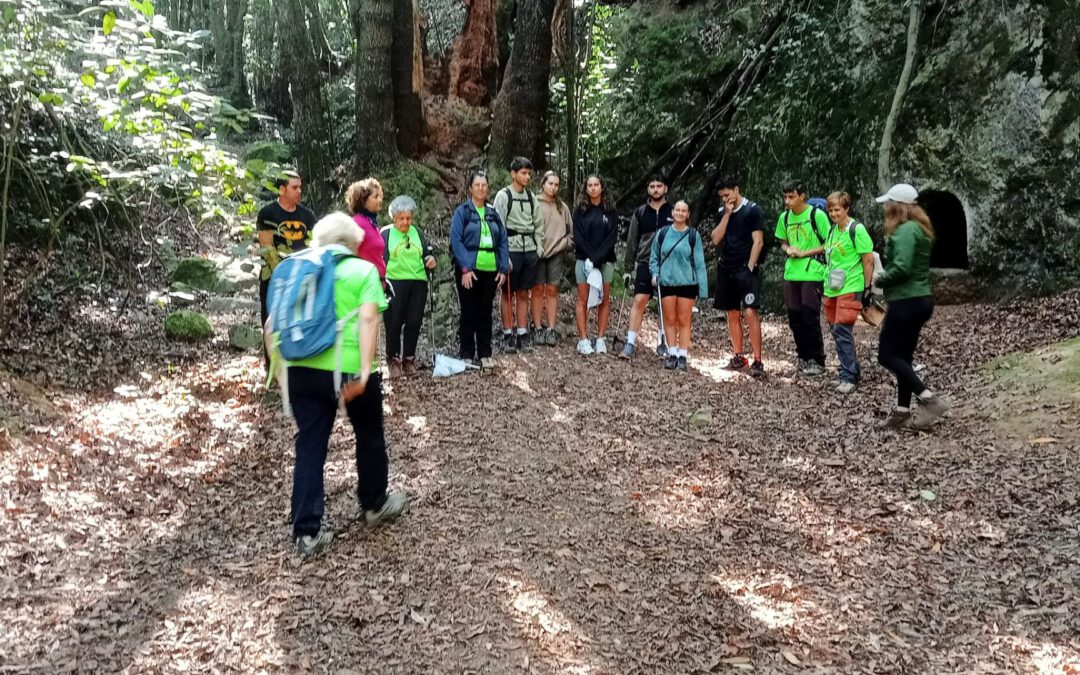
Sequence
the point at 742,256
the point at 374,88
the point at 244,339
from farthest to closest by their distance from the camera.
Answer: the point at 374,88, the point at 244,339, the point at 742,256

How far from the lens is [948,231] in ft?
36.9

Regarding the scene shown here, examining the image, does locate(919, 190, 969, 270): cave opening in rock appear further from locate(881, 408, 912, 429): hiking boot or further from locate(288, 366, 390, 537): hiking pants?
locate(288, 366, 390, 537): hiking pants

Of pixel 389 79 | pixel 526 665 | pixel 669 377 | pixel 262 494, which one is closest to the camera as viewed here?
pixel 526 665

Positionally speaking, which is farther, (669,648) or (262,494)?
(262,494)

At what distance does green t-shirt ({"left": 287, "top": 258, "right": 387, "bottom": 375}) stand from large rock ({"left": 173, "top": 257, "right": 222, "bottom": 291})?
27.0 ft

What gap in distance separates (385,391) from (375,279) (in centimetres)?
342

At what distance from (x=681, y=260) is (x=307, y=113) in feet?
22.4

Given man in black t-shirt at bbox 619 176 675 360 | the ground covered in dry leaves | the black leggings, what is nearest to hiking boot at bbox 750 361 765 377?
the ground covered in dry leaves

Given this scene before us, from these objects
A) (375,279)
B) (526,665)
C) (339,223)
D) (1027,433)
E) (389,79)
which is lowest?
(526,665)

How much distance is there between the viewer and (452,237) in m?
7.80

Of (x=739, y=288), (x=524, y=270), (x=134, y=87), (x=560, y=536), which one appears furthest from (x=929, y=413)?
(x=134, y=87)

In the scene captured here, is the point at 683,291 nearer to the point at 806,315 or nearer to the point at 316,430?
the point at 806,315

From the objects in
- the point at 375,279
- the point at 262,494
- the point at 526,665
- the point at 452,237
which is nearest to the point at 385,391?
the point at 452,237

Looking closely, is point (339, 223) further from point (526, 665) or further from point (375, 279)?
point (526, 665)
